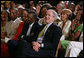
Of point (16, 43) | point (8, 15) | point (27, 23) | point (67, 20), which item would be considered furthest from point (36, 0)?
point (16, 43)

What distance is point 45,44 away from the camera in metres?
2.62

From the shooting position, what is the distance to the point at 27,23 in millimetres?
3227

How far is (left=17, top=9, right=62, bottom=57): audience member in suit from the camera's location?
261 centimetres

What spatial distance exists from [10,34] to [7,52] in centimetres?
77

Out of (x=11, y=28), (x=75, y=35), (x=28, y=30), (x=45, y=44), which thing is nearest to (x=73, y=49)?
(x=75, y=35)

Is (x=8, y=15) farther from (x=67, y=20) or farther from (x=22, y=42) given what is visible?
(x=22, y=42)

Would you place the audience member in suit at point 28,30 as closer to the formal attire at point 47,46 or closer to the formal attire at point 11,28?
the formal attire at point 47,46

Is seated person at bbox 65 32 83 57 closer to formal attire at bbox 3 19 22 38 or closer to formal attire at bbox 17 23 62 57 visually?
formal attire at bbox 17 23 62 57

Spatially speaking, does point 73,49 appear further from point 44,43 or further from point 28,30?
point 28,30

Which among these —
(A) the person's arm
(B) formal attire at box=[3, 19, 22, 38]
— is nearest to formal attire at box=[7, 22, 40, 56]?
(B) formal attire at box=[3, 19, 22, 38]

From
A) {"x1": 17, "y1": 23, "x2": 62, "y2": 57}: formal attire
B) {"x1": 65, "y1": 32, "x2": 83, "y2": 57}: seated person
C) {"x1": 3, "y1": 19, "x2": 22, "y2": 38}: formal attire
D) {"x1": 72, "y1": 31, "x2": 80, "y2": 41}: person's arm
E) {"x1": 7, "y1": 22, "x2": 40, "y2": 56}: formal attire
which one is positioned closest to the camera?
{"x1": 17, "y1": 23, "x2": 62, "y2": 57}: formal attire

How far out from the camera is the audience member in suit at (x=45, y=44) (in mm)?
2609

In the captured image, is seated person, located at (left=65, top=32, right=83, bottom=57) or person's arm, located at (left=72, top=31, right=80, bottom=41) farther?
person's arm, located at (left=72, top=31, right=80, bottom=41)

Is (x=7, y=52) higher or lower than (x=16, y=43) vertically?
lower
